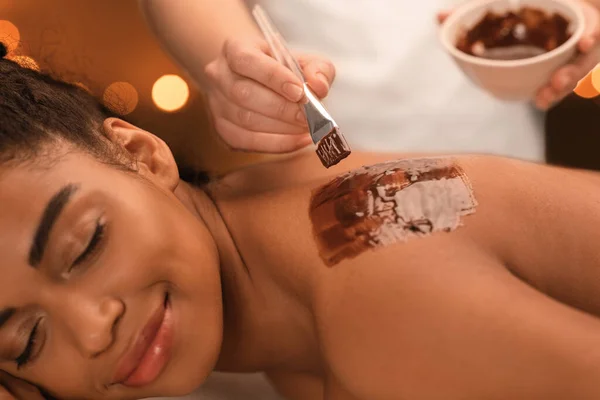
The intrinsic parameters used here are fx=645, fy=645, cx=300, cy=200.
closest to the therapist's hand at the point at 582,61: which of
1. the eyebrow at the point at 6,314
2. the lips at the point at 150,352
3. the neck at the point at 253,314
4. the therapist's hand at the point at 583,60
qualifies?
the therapist's hand at the point at 583,60

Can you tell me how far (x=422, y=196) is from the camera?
521mm

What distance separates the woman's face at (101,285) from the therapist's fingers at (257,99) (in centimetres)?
14

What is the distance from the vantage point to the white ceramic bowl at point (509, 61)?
666 mm

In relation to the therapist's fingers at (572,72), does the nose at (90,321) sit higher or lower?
higher

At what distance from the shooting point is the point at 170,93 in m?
1.08

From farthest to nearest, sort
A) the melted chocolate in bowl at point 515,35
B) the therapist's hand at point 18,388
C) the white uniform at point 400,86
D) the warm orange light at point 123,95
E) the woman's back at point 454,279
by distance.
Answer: the warm orange light at point 123,95, the white uniform at point 400,86, the melted chocolate in bowl at point 515,35, the therapist's hand at point 18,388, the woman's back at point 454,279

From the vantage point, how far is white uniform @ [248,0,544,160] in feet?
2.93

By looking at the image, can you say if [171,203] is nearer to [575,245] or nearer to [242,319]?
[242,319]

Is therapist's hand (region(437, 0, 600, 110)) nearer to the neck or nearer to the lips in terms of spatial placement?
the neck

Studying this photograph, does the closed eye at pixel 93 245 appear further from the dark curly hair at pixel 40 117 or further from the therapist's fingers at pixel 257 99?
the therapist's fingers at pixel 257 99

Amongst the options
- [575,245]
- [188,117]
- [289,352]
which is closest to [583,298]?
Answer: [575,245]

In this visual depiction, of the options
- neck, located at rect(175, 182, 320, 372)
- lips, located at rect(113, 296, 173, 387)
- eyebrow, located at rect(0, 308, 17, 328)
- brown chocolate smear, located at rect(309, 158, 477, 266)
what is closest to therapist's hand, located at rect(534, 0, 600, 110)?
brown chocolate smear, located at rect(309, 158, 477, 266)

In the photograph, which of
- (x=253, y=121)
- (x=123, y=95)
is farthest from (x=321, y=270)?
(x=123, y=95)

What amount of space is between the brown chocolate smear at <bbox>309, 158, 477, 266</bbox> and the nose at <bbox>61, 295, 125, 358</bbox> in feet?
0.59
